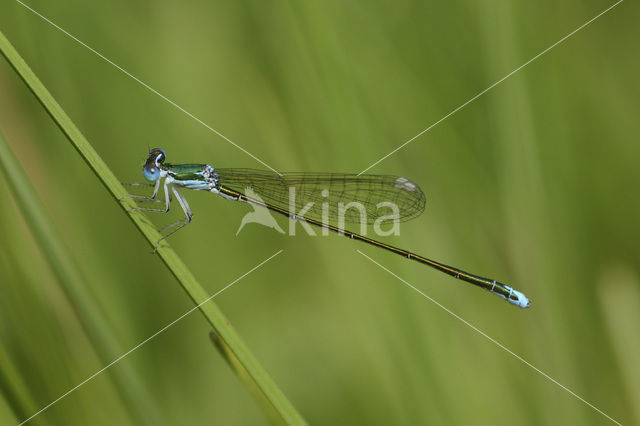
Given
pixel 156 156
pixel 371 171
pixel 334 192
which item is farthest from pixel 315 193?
pixel 156 156

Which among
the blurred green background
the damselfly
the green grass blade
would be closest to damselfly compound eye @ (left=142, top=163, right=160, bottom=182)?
the damselfly

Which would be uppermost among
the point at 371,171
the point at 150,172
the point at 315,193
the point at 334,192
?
the point at 150,172

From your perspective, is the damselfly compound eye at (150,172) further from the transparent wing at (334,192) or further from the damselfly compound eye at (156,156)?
the transparent wing at (334,192)

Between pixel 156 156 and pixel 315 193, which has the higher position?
pixel 156 156

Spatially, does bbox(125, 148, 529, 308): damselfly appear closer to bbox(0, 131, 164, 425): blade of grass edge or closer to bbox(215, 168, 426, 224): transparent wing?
bbox(215, 168, 426, 224): transparent wing

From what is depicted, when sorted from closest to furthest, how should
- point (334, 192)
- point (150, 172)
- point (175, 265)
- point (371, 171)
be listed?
point (175, 265) → point (150, 172) → point (371, 171) → point (334, 192)

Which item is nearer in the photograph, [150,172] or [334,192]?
[150,172]

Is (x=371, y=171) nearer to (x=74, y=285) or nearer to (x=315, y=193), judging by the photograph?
(x=315, y=193)

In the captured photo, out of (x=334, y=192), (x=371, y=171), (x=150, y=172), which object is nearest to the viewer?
(x=150, y=172)
